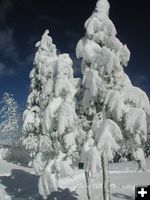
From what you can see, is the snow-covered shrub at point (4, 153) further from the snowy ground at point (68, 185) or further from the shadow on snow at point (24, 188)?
the shadow on snow at point (24, 188)

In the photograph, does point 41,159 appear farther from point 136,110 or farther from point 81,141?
point 136,110

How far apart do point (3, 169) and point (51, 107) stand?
31192mm

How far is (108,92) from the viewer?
2134 centimetres

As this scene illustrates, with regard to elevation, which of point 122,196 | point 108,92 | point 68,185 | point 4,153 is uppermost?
point 4,153

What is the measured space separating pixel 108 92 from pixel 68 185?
22.5 metres

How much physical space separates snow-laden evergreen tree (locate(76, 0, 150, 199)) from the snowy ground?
12814mm

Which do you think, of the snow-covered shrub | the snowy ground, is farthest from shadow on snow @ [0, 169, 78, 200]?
the snow-covered shrub

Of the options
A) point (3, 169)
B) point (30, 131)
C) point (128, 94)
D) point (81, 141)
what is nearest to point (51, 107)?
point (81, 141)

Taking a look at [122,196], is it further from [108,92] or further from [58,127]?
[108,92]

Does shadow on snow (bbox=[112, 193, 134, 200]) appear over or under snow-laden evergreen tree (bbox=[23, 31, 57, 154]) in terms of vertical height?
under

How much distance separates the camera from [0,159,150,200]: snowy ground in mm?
35500

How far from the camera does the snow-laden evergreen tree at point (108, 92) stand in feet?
67.3

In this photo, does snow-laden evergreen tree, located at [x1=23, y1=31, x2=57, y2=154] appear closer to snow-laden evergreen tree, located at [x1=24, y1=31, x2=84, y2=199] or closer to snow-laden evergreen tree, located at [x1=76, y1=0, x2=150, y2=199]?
snow-laden evergreen tree, located at [x1=24, y1=31, x2=84, y2=199]

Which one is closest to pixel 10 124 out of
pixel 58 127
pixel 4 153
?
pixel 4 153
